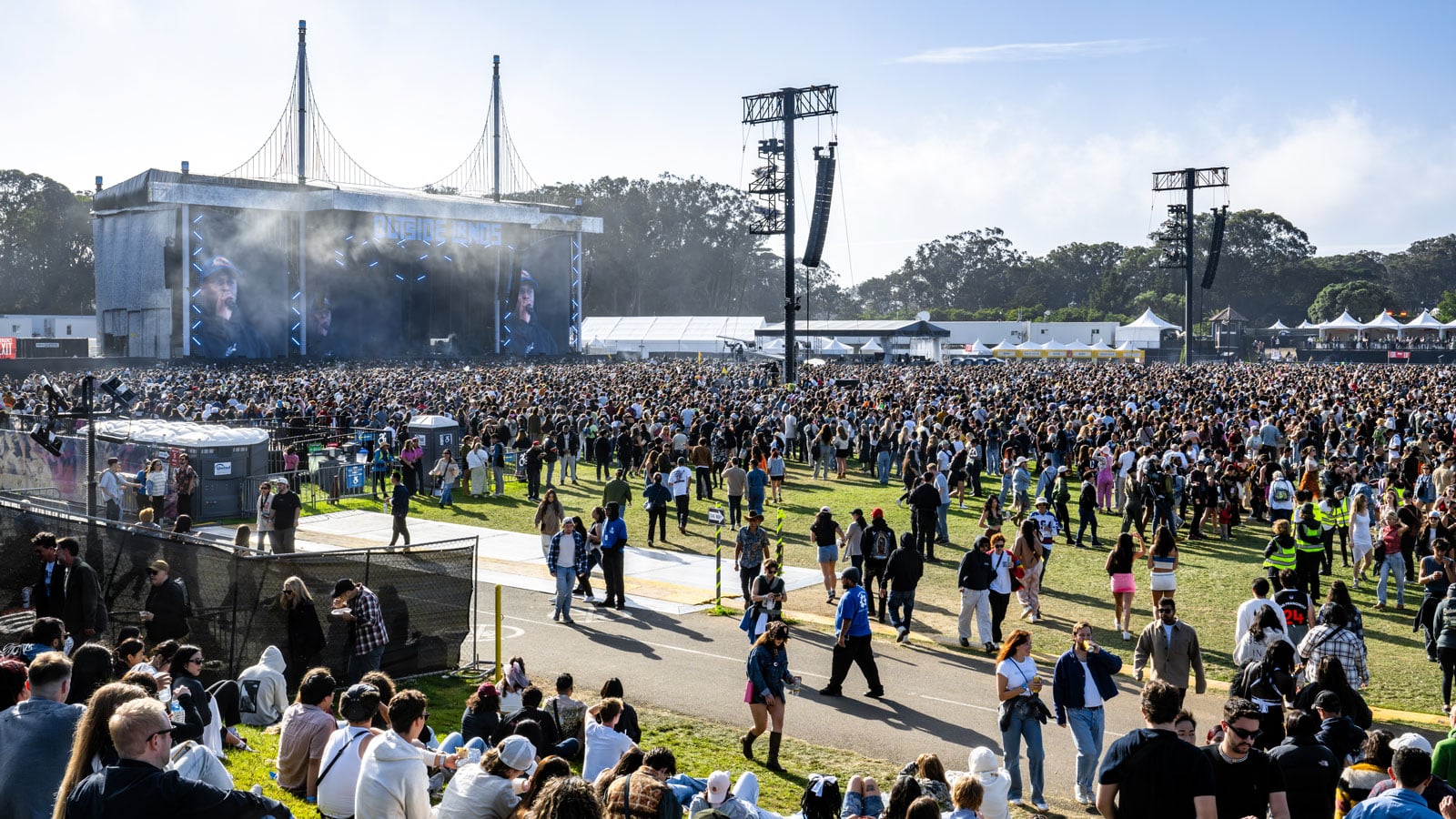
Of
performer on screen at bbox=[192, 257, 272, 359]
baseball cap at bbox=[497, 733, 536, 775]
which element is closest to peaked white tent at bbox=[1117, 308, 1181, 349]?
performer on screen at bbox=[192, 257, 272, 359]

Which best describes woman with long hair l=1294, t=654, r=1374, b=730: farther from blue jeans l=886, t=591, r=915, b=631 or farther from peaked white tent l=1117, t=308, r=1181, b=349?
peaked white tent l=1117, t=308, r=1181, b=349

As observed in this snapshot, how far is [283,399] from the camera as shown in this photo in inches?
1345

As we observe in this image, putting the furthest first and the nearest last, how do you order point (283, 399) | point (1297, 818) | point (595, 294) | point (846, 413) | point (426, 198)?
point (595, 294) → point (426, 198) → point (283, 399) → point (846, 413) → point (1297, 818)

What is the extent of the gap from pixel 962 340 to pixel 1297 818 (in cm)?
9436

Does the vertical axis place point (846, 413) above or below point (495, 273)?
below

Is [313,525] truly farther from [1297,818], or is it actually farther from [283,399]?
[1297,818]

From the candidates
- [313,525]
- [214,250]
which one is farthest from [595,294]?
[313,525]

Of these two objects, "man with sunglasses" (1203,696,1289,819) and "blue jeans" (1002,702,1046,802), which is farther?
"blue jeans" (1002,702,1046,802)

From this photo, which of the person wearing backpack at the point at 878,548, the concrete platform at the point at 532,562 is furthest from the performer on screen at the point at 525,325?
the person wearing backpack at the point at 878,548

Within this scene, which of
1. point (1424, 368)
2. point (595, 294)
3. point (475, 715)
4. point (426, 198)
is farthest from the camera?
point (595, 294)

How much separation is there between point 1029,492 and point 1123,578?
1087cm

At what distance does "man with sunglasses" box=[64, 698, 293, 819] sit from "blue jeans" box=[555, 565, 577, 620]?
1001cm

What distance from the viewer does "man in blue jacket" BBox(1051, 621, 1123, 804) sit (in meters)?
8.45

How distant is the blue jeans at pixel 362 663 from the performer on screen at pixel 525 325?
72453 mm
